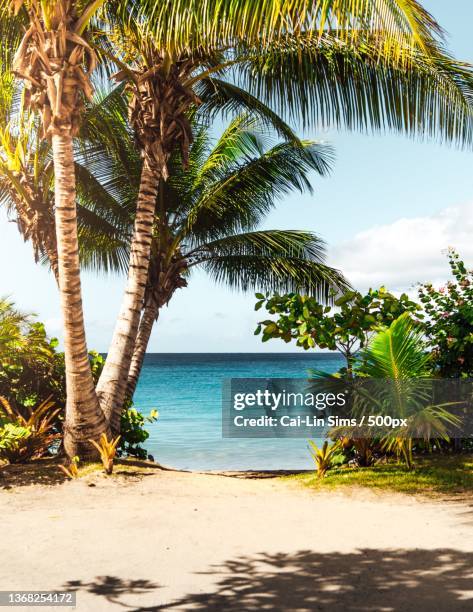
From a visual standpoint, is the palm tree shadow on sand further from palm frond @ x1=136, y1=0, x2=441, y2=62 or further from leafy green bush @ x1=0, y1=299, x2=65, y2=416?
leafy green bush @ x1=0, y1=299, x2=65, y2=416

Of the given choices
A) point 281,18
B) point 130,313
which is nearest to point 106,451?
point 130,313

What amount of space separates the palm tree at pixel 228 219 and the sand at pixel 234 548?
5754mm

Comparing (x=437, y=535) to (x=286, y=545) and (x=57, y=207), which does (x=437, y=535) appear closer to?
(x=286, y=545)

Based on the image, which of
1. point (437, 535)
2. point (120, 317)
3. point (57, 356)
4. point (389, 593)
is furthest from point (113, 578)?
point (57, 356)

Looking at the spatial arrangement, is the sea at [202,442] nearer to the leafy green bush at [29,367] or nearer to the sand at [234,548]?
the sand at [234,548]

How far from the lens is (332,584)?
15.9 feet

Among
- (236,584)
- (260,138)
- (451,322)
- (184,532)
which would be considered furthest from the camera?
(260,138)

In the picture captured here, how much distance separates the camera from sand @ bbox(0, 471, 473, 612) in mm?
4652

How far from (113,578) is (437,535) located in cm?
303

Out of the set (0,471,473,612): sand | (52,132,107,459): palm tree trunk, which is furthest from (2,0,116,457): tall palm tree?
(0,471,473,612): sand

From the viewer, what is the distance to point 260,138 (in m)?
13.9

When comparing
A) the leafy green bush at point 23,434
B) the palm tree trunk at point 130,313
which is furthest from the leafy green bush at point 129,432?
the leafy green bush at point 23,434

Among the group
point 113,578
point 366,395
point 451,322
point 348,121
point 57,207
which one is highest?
point 348,121

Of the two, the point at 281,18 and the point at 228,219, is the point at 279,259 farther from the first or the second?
the point at 281,18
